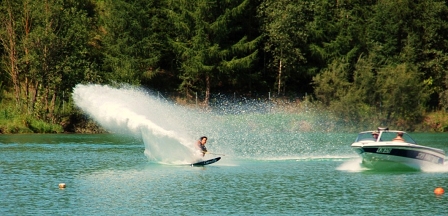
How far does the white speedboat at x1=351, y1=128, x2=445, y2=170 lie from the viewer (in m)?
41.7

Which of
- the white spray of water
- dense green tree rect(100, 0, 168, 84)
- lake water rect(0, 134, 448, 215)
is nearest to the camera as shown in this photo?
lake water rect(0, 134, 448, 215)

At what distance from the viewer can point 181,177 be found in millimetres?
40812

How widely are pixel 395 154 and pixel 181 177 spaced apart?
10731 mm

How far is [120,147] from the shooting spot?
6431cm

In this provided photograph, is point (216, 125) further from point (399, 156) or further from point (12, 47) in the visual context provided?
point (399, 156)

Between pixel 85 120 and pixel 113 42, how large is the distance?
489 inches

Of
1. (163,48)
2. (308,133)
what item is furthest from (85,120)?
(308,133)

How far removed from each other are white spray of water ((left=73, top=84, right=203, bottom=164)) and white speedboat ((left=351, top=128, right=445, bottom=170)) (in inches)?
369

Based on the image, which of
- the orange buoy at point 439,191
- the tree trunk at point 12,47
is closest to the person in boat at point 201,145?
the orange buoy at point 439,191

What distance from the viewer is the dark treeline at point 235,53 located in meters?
86.1

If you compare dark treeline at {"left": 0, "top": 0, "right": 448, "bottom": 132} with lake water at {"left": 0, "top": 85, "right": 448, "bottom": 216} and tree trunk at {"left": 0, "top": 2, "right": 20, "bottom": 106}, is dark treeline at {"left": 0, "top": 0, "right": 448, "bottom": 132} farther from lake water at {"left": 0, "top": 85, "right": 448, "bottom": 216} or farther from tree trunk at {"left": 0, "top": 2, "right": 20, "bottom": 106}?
lake water at {"left": 0, "top": 85, "right": 448, "bottom": 216}

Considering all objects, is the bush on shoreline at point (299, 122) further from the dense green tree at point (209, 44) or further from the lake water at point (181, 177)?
the lake water at point (181, 177)

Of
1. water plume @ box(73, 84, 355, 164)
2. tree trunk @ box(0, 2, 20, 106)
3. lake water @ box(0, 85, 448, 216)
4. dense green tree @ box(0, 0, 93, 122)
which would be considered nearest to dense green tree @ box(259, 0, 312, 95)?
water plume @ box(73, 84, 355, 164)

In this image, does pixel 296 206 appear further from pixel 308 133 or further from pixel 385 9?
pixel 385 9
